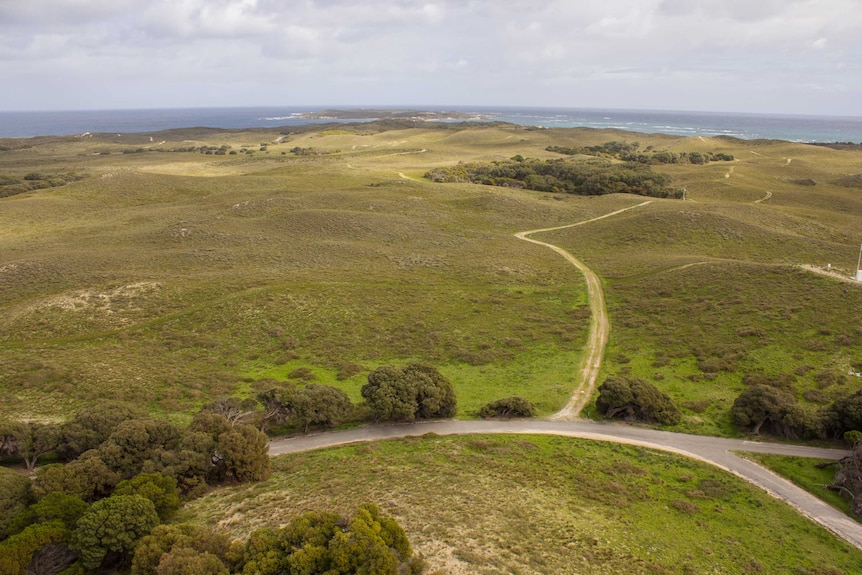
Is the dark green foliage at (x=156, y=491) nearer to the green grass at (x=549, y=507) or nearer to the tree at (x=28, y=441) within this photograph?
the green grass at (x=549, y=507)

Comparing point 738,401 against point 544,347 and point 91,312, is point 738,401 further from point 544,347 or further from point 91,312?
point 91,312

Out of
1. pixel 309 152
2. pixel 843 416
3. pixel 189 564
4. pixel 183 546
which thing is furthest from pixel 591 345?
pixel 309 152

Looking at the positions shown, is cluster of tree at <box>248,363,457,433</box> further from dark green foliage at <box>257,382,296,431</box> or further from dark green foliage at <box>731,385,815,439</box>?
dark green foliage at <box>731,385,815,439</box>

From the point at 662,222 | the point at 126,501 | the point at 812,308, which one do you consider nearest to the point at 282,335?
the point at 126,501

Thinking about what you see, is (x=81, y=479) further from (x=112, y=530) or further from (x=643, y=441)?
(x=643, y=441)

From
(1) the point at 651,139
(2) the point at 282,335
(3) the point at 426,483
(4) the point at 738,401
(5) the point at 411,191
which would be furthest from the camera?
(1) the point at 651,139

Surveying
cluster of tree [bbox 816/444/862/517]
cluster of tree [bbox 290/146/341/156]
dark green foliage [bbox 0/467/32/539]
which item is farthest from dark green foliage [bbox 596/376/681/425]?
cluster of tree [bbox 290/146/341/156]
